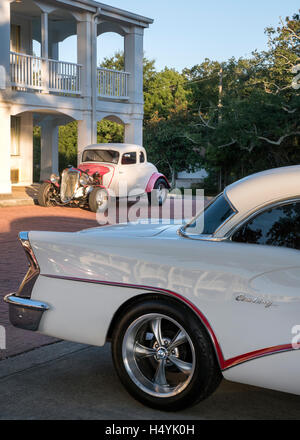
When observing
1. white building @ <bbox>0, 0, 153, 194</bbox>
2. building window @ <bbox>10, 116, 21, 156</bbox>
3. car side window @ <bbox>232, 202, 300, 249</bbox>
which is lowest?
car side window @ <bbox>232, 202, 300, 249</bbox>

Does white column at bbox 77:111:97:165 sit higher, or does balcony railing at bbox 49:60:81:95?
balcony railing at bbox 49:60:81:95

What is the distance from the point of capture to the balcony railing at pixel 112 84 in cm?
2303

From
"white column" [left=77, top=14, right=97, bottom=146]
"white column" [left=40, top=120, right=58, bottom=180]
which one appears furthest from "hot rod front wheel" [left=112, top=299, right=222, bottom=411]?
"white column" [left=40, top=120, right=58, bottom=180]

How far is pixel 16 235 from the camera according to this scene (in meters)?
12.2

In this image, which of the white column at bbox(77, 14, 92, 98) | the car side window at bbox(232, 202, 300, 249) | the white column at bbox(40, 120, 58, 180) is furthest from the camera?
the white column at bbox(40, 120, 58, 180)

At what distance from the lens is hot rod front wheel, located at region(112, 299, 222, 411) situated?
376 centimetres

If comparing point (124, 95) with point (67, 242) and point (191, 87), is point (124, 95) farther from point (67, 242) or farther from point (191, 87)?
point (191, 87)

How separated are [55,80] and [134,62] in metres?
3.88

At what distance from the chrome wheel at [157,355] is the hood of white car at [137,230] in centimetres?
61

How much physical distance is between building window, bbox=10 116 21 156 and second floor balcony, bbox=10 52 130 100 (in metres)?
2.18

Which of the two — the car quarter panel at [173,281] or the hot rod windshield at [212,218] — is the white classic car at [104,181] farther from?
the hot rod windshield at [212,218]

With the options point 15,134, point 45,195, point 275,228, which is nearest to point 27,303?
point 275,228

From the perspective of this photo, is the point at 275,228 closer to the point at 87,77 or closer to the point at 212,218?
the point at 212,218

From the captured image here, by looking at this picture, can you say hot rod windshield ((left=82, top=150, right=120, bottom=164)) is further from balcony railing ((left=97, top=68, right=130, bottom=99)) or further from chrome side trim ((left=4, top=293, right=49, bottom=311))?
chrome side trim ((left=4, top=293, right=49, bottom=311))
